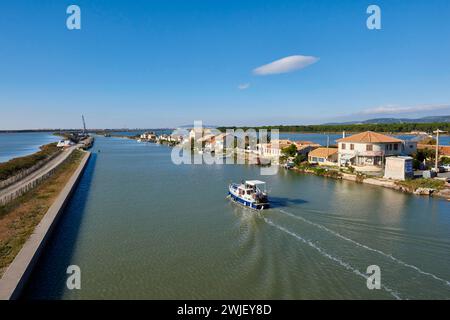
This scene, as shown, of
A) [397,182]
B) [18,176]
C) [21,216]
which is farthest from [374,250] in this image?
[18,176]

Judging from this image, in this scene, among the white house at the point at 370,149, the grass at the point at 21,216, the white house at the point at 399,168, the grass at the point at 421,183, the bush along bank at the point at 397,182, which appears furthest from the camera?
the white house at the point at 370,149

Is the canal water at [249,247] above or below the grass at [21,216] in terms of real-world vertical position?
below

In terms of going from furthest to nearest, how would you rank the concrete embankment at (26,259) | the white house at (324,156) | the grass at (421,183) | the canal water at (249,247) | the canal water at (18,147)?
the canal water at (18,147), the white house at (324,156), the grass at (421,183), the canal water at (249,247), the concrete embankment at (26,259)

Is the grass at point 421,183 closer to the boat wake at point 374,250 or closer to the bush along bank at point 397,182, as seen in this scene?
the bush along bank at point 397,182

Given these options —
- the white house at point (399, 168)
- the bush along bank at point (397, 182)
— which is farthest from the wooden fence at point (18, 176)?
the white house at point (399, 168)

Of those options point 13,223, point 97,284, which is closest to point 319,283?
point 97,284
